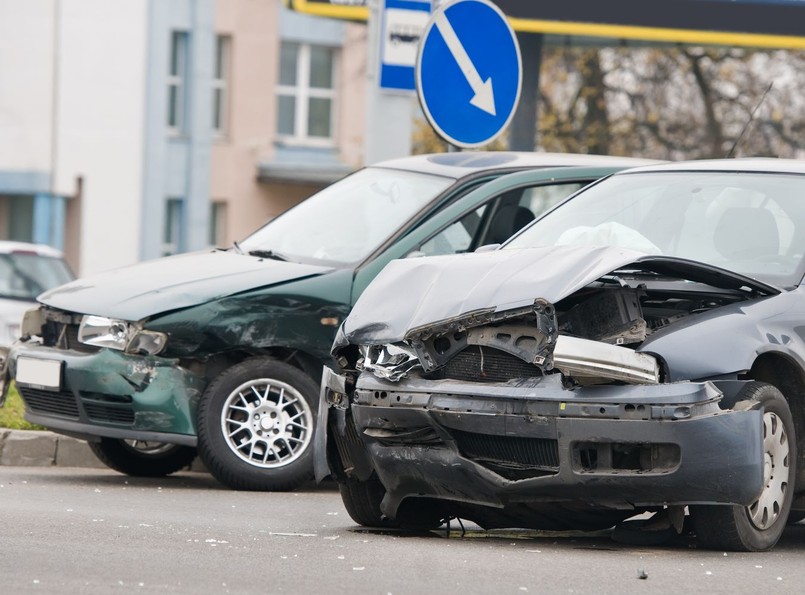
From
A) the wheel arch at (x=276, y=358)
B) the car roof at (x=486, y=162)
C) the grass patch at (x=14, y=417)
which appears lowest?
the grass patch at (x=14, y=417)

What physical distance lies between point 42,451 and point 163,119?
1081 inches

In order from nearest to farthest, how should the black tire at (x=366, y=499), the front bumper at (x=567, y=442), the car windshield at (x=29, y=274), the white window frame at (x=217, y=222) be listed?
the front bumper at (x=567, y=442)
the black tire at (x=366, y=499)
the car windshield at (x=29, y=274)
the white window frame at (x=217, y=222)

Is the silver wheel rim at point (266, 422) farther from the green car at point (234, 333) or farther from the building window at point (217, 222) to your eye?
the building window at point (217, 222)

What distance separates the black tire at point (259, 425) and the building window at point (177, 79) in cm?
→ 2967

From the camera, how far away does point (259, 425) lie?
1009 cm

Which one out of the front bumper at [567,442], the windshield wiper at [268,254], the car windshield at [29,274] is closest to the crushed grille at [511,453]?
the front bumper at [567,442]

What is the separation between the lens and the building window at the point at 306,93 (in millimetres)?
41562

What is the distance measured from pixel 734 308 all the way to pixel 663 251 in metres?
0.93

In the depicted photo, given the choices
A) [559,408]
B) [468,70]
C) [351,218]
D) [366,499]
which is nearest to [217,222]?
[468,70]

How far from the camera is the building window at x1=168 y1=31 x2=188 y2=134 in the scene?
39.3 m

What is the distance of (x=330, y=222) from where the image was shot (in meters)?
10.8

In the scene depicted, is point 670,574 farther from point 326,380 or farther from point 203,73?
point 203,73

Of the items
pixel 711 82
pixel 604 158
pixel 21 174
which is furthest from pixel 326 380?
pixel 711 82

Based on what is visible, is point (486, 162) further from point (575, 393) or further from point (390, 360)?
point (575, 393)
